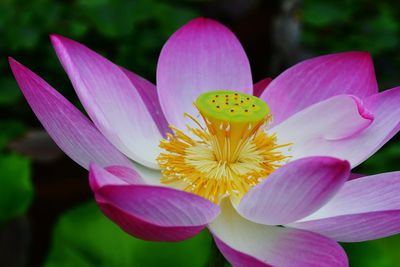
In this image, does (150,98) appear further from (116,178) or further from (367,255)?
(367,255)

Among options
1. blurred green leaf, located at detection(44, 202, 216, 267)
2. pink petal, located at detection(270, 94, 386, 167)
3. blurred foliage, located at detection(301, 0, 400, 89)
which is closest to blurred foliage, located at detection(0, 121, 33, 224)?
blurred green leaf, located at detection(44, 202, 216, 267)

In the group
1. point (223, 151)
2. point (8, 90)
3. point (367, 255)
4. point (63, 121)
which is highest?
point (63, 121)

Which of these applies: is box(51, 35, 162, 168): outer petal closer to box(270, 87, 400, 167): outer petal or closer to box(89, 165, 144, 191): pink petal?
box(89, 165, 144, 191): pink petal

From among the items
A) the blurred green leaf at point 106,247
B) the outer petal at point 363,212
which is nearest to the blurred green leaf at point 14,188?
the blurred green leaf at point 106,247

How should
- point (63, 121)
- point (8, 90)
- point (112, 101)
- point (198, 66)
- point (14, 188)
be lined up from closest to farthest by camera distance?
point (63, 121) → point (112, 101) → point (198, 66) → point (14, 188) → point (8, 90)

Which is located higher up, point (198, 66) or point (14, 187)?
point (198, 66)

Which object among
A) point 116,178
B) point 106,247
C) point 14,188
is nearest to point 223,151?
point 116,178

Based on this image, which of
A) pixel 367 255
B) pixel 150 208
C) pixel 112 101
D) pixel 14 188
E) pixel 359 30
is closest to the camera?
pixel 150 208

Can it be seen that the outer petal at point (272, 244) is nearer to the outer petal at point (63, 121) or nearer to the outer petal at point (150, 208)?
the outer petal at point (150, 208)
